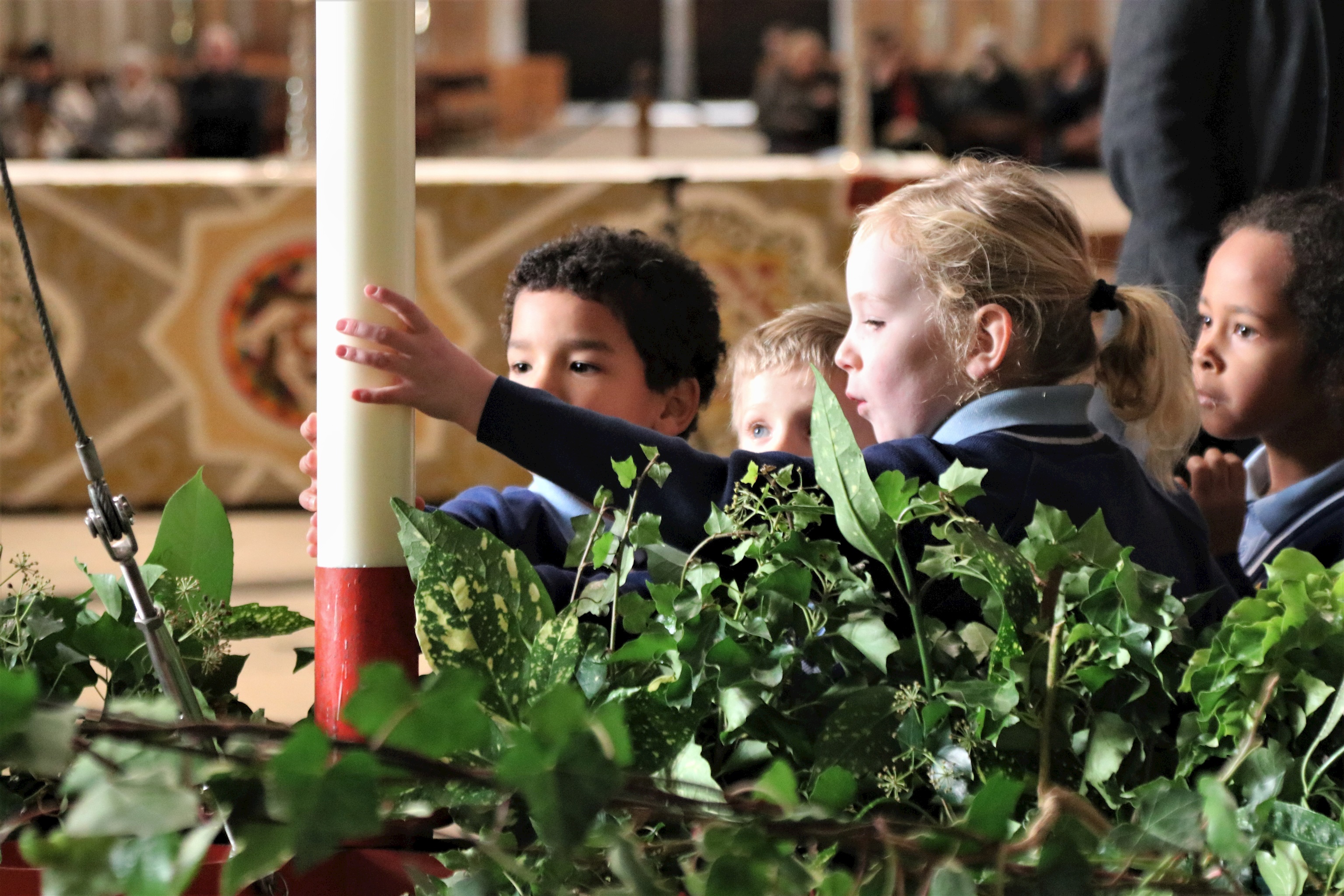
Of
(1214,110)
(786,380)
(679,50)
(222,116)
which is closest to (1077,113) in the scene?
(222,116)

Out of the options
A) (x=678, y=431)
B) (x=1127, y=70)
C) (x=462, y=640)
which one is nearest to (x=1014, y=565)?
(x=462, y=640)

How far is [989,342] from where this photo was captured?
0.98m

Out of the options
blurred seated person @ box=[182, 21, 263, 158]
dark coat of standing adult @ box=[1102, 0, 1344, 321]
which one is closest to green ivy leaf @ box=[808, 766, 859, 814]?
dark coat of standing adult @ box=[1102, 0, 1344, 321]

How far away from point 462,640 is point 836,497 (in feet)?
0.50

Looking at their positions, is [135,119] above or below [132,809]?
above

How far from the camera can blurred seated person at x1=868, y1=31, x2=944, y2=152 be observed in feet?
24.2

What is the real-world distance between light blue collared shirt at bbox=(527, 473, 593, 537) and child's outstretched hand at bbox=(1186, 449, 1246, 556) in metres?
0.59

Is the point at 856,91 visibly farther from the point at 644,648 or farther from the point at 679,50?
the point at 679,50

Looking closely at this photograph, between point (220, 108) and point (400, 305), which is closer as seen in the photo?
point (400, 305)

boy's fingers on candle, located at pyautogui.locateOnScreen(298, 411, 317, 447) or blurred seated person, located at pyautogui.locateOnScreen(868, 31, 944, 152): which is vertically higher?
blurred seated person, located at pyautogui.locateOnScreen(868, 31, 944, 152)

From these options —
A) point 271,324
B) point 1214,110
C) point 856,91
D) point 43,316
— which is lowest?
point 271,324

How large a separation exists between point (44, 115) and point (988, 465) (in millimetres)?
8409

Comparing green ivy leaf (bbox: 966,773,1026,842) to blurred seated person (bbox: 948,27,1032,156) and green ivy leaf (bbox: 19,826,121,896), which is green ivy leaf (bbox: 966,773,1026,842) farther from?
blurred seated person (bbox: 948,27,1032,156)

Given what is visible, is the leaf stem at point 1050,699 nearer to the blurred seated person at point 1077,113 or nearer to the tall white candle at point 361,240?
the tall white candle at point 361,240
